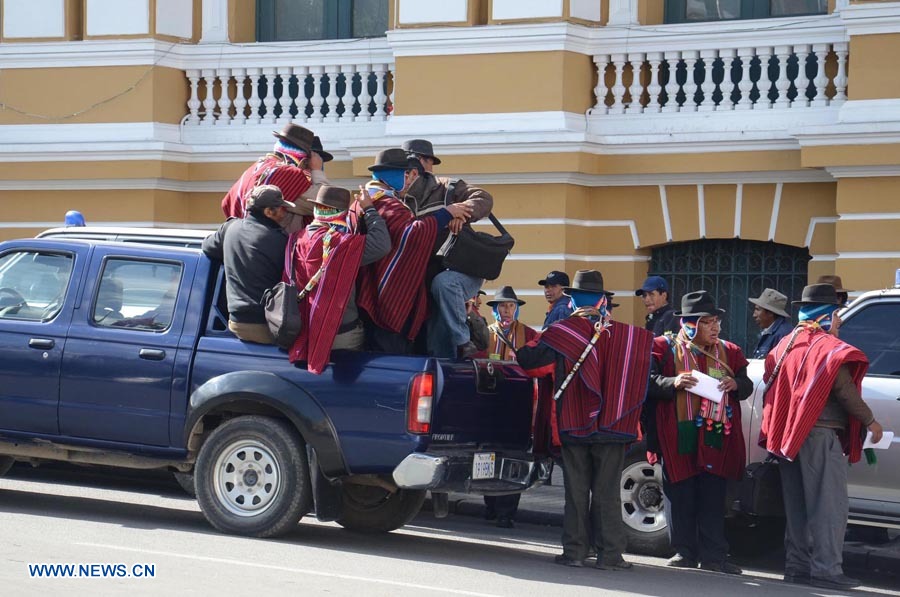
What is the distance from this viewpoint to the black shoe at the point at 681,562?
9.93 m

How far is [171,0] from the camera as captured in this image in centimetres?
1677

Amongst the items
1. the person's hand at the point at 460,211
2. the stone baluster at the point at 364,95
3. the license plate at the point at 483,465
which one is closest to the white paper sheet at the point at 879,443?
the license plate at the point at 483,465

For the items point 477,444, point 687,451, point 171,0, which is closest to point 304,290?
point 477,444

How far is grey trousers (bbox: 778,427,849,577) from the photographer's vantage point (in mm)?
9438

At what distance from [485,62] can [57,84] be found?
4.88m

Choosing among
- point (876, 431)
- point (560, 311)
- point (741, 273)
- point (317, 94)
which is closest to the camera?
point (876, 431)

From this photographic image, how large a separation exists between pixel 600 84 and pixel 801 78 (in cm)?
192

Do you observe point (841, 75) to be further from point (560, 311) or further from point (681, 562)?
point (681, 562)

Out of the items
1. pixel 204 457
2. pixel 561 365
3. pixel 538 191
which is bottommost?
pixel 204 457

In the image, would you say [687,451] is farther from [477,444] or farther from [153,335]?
[153,335]

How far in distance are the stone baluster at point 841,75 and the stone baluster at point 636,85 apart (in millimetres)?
1841

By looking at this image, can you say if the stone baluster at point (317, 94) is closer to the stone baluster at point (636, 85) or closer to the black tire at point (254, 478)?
the stone baluster at point (636, 85)

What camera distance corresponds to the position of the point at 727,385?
970 centimetres

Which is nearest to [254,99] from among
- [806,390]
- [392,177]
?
[392,177]
